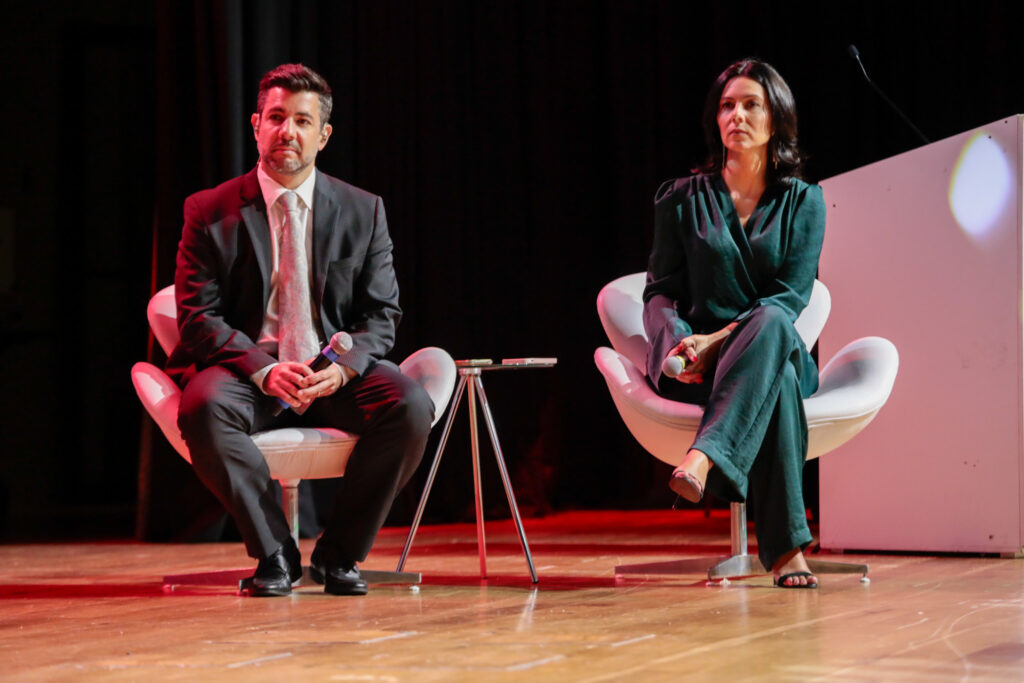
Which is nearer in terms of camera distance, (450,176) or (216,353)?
(216,353)

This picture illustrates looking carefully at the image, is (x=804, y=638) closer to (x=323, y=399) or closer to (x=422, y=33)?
(x=323, y=399)

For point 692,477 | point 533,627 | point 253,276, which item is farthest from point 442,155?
point 533,627

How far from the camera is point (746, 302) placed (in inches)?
110

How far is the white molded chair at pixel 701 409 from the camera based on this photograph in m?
2.62

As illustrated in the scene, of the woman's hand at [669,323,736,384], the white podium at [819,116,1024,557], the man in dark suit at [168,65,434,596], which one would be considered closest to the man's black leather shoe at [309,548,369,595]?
the man in dark suit at [168,65,434,596]

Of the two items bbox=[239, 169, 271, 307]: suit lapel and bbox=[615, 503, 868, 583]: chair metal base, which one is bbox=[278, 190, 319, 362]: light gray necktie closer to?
bbox=[239, 169, 271, 307]: suit lapel

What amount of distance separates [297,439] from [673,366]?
799mm

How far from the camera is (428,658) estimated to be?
5.60 ft

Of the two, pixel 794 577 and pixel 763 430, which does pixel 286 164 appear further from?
pixel 794 577

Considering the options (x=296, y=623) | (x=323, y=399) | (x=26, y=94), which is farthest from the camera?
(x=26, y=94)

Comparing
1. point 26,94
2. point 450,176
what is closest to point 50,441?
point 26,94

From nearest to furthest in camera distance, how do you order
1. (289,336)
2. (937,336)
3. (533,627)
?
(533,627) → (289,336) → (937,336)

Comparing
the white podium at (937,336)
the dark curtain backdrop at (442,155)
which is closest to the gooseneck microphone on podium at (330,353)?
the white podium at (937,336)

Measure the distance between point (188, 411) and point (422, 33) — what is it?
2664mm
